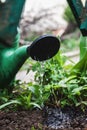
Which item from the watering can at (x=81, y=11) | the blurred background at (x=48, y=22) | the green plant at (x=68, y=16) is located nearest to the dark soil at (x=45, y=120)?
the watering can at (x=81, y=11)

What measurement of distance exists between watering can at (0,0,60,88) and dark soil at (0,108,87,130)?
0.25 meters

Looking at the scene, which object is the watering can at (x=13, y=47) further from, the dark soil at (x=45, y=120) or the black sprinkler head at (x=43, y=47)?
the dark soil at (x=45, y=120)

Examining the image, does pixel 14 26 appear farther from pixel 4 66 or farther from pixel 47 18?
pixel 47 18

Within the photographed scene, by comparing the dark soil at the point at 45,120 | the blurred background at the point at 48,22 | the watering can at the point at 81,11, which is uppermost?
the watering can at the point at 81,11

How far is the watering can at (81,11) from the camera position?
2092mm

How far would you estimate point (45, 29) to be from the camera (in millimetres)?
6324

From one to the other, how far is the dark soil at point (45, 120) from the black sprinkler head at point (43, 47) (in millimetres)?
296

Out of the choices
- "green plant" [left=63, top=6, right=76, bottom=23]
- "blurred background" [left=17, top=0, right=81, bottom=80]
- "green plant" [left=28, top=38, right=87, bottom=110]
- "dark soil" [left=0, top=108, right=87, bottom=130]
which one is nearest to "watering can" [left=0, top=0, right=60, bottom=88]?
"green plant" [left=28, top=38, right=87, bottom=110]

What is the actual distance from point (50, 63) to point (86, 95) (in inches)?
12.6

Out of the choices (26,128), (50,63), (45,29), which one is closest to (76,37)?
(45,29)

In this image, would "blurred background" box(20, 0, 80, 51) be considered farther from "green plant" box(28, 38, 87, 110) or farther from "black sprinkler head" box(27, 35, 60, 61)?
"black sprinkler head" box(27, 35, 60, 61)

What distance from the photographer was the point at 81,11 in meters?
2.12

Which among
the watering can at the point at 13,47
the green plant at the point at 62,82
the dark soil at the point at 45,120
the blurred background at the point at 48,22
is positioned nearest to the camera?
the dark soil at the point at 45,120

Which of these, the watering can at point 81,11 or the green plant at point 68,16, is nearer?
the watering can at point 81,11
